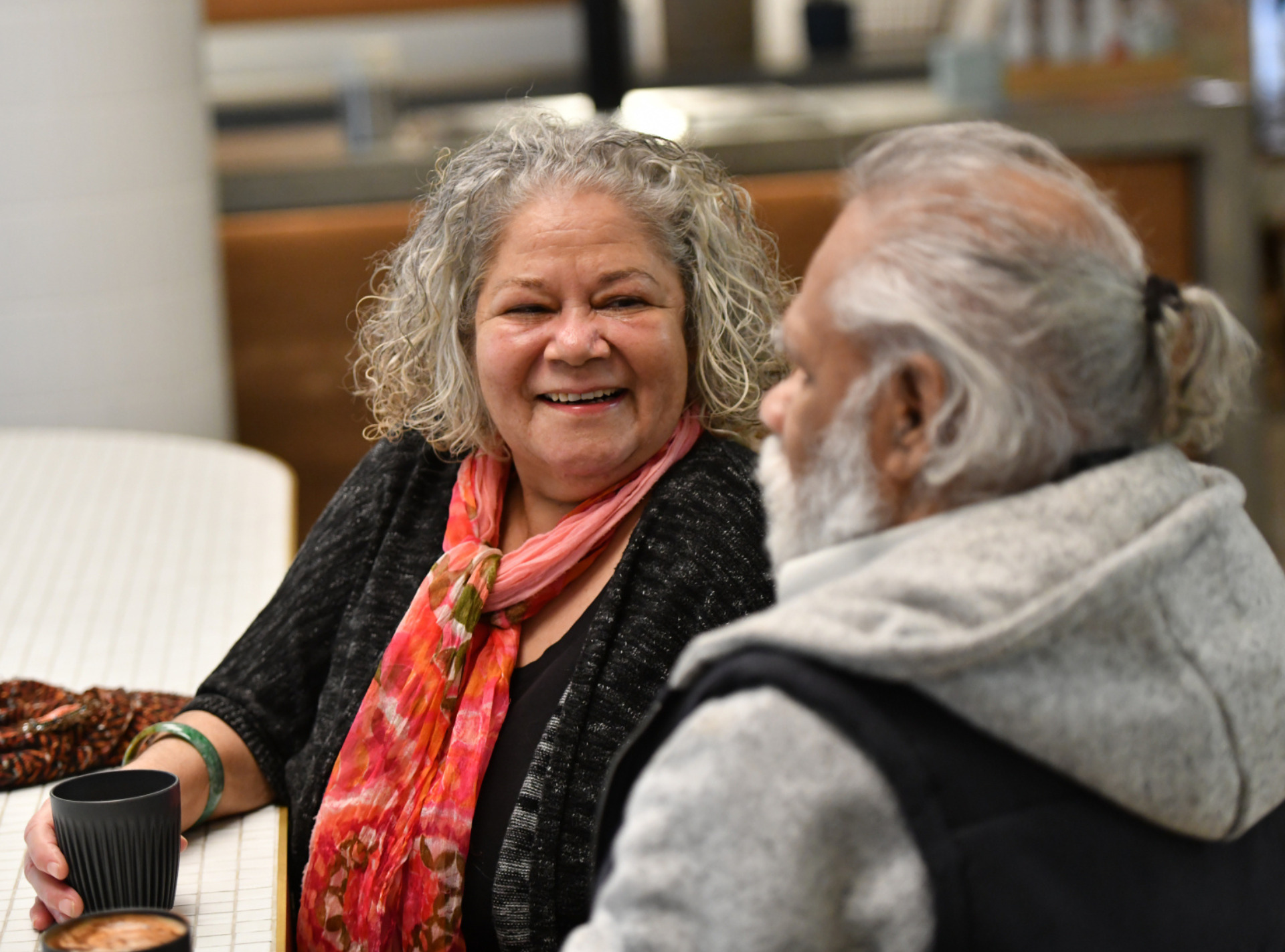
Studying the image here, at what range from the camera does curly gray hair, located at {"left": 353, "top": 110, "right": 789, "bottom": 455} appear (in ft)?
4.76

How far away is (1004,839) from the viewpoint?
76cm

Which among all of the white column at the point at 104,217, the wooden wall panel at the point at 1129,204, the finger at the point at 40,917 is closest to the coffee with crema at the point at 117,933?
the finger at the point at 40,917

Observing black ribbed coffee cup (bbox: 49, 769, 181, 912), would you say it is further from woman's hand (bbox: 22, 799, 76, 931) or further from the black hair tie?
the black hair tie

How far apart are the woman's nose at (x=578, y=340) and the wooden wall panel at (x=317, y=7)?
13.5 ft

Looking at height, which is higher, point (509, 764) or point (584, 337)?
point (584, 337)

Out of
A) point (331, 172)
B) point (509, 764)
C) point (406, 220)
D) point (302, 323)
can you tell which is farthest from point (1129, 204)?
point (509, 764)

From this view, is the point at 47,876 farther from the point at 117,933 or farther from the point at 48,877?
the point at 117,933

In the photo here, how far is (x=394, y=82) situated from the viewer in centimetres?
549

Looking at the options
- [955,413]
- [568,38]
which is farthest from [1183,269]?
[955,413]

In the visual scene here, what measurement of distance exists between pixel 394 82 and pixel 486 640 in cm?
447

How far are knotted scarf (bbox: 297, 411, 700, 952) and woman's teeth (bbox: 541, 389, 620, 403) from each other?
88 mm

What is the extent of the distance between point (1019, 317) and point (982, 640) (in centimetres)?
19

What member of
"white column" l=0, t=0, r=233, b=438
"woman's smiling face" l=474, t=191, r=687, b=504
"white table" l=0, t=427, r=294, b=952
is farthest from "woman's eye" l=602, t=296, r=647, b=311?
"white column" l=0, t=0, r=233, b=438

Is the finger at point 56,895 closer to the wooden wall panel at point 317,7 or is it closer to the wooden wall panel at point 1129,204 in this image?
the wooden wall panel at point 1129,204
